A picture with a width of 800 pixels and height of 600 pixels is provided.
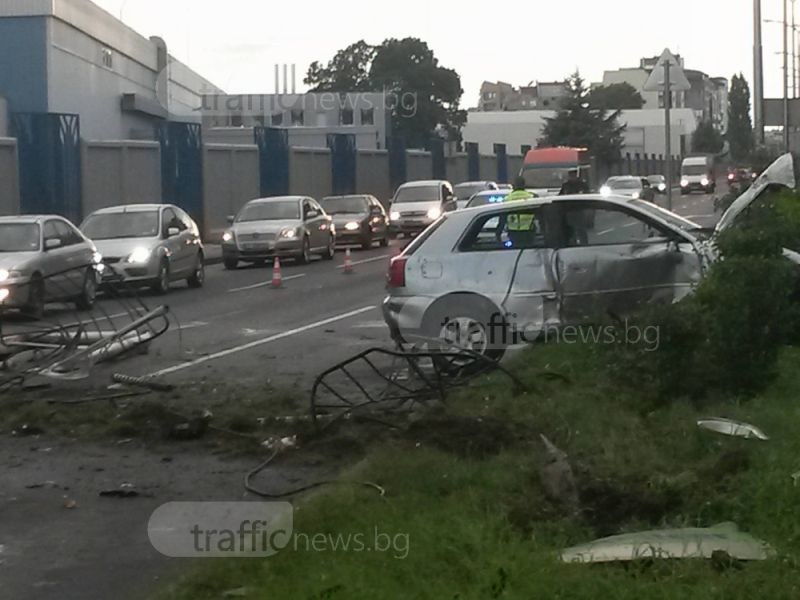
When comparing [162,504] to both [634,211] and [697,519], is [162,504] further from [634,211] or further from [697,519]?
[634,211]

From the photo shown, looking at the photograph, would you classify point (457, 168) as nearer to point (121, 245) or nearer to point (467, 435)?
point (121, 245)

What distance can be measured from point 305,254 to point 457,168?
39167 mm

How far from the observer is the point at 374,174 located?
5925cm

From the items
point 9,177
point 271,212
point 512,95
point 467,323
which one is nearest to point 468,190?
point 271,212

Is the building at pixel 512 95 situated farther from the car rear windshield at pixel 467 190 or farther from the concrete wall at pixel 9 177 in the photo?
the concrete wall at pixel 9 177

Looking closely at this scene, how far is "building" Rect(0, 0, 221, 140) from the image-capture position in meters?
51.6

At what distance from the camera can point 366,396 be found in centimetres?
1134

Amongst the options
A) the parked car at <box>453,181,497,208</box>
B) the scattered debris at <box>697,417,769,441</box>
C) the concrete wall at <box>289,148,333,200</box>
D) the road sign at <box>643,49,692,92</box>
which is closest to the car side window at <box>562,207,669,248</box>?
the scattered debris at <box>697,417,769,441</box>

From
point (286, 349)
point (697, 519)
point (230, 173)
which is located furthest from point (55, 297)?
point (230, 173)

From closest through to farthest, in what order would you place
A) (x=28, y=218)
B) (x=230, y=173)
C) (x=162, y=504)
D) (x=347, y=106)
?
(x=162, y=504) → (x=28, y=218) → (x=230, y=173) → (x=347, y=106)

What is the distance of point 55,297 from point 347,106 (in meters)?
54.4

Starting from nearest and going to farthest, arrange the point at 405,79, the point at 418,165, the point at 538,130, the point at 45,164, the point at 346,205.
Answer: the point at 45,164, the point at 346,205, the point at 418,165, the point at 405,79, the point at 538,130

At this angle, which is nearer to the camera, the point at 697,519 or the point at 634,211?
the point at 697,519

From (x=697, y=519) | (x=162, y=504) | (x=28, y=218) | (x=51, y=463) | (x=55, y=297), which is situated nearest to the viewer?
(x=697, y=519)
